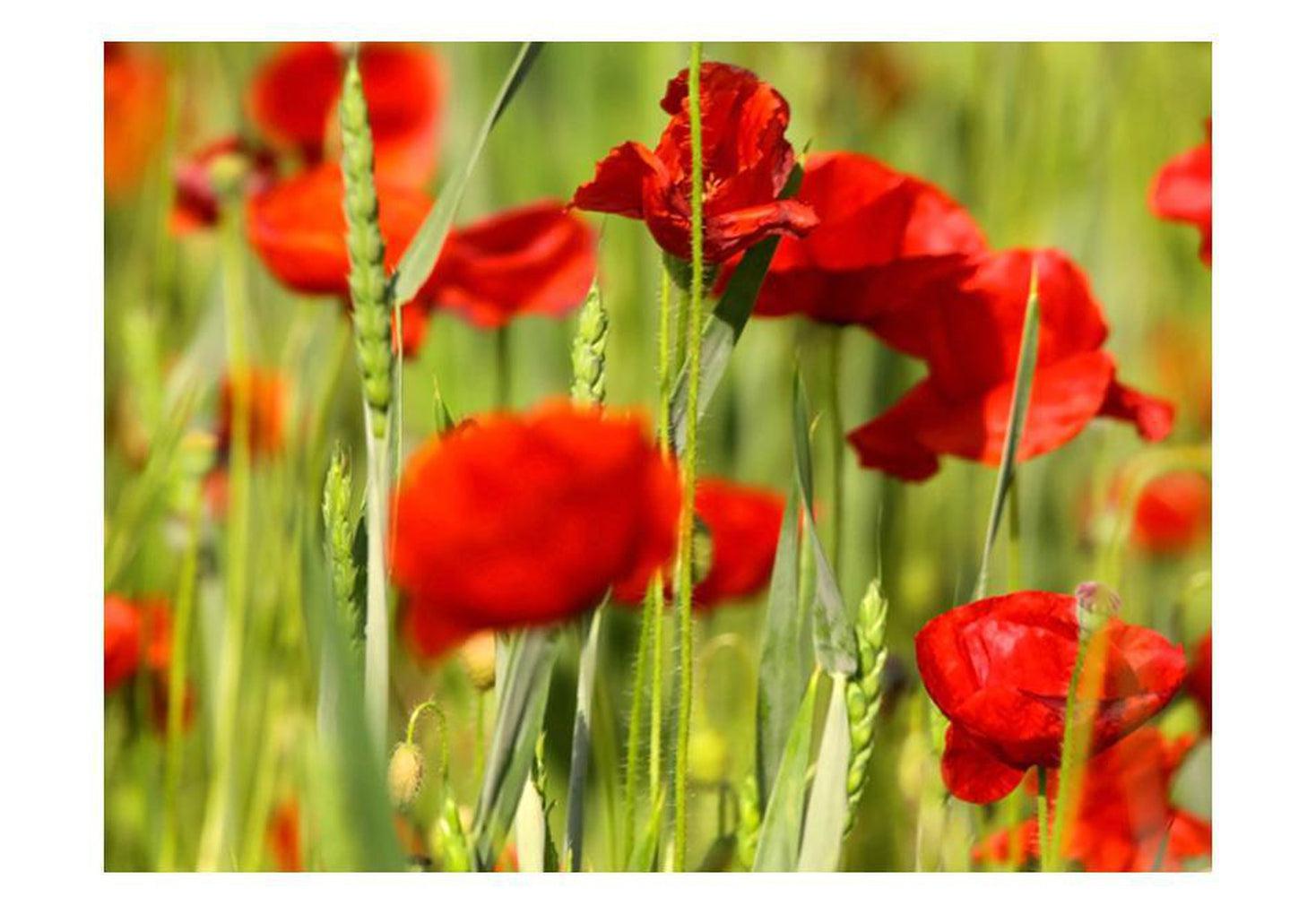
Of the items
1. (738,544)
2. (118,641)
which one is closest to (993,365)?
(738,544)

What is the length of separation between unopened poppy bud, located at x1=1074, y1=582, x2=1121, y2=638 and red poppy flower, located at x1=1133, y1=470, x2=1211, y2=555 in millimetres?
300

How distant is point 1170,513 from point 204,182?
0.68 meters

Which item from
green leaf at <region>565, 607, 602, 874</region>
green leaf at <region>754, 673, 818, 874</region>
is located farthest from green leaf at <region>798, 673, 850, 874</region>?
green leaf at <region>565, 607, 602, 874</region>

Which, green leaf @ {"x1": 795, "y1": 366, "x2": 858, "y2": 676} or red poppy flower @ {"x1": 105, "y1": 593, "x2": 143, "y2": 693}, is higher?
green leaf @ {"x1": 795, "y1": 366, "x2": 858, "y2": 676}

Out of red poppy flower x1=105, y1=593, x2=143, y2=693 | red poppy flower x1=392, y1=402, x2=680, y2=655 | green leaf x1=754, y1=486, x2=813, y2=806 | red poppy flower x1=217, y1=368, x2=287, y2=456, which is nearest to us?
red poppy flower x1=392, y1=402, x2=680, y2=655

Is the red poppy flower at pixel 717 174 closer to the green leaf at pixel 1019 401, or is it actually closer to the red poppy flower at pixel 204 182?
the green leaf at pixel 1019 401

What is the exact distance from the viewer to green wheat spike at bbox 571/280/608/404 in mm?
784

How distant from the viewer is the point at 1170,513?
3.91ft

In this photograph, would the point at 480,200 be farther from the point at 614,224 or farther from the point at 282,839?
the point at 282,839

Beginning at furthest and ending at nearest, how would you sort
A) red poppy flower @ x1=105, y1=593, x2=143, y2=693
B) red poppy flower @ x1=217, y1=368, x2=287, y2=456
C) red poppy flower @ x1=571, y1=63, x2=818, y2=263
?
red poppy flower @ x1=217, y1=368, x2=287, y2=456 → red poppy flower @ x1=105, y1=593, x2=143, y2=693 → red poppy flower @ x1=571, y1=63, x2=818, y2=263

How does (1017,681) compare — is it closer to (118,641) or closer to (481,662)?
(481,662)

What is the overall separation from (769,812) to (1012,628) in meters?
0.15

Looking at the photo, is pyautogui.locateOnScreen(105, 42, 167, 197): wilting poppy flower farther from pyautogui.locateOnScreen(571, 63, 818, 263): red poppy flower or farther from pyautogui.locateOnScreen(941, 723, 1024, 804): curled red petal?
pyautogui.locateOnScreen(941, 723, 1024, 804): curled red petal

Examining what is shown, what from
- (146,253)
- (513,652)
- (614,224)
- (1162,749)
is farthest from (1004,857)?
(146,253)
